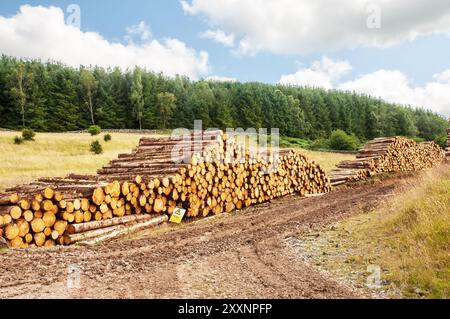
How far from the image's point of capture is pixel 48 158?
2673 cm

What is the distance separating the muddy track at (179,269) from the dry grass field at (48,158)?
12.3 m

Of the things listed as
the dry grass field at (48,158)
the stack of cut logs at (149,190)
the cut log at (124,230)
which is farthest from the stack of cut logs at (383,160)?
the cut log at (124,230)

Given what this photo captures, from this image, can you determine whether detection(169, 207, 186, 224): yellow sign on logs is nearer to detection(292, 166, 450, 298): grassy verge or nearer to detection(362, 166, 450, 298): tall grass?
detection(292, 166, 450, 298): grassy verge

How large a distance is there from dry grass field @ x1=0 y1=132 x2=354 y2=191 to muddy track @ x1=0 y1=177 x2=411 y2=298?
A: 12329mm

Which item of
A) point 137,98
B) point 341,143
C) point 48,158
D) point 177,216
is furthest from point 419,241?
point 137,98

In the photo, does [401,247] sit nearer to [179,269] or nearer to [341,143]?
[179,269]

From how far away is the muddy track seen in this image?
464 centimetres

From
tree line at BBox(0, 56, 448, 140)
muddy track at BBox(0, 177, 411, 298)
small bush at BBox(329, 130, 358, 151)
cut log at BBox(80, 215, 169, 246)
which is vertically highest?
tree line at BBox(0, 56, 448, 140)

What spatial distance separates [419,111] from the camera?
111062mm

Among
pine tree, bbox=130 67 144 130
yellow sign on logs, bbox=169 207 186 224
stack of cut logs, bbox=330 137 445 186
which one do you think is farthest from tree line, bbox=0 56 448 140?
yellow sign on logs, bbox=169 207 186 224

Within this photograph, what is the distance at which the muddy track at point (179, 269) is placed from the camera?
4.64m

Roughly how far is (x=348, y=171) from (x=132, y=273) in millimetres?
17736

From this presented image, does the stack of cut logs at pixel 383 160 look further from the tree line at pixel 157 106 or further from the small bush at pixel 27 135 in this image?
the tree line at pixel 157 106
